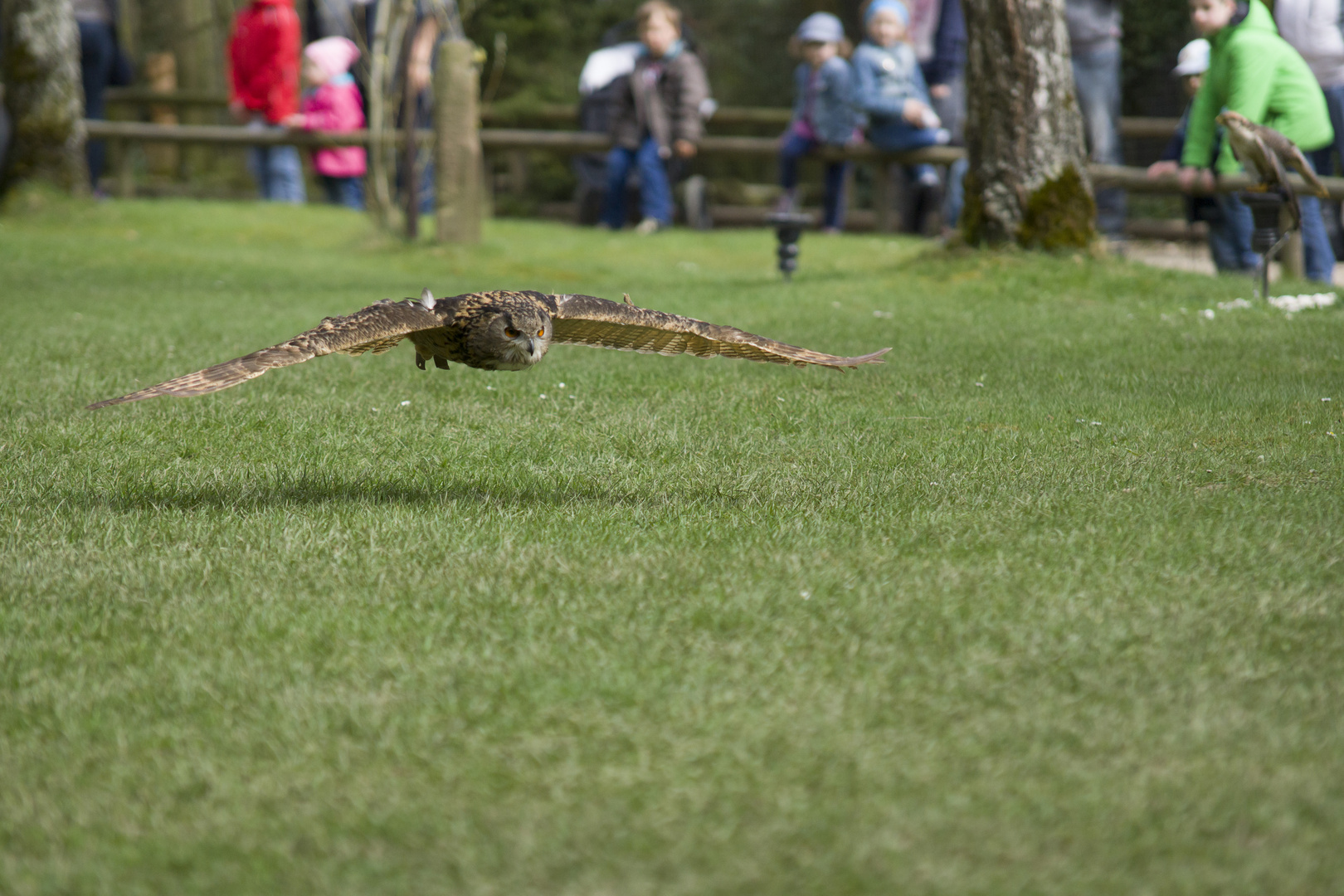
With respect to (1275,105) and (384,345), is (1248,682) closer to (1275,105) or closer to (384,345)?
(384,345)

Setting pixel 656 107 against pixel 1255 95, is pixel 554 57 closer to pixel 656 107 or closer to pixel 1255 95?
pixel 656 107

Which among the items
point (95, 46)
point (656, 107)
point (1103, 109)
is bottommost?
point (1103, 109)

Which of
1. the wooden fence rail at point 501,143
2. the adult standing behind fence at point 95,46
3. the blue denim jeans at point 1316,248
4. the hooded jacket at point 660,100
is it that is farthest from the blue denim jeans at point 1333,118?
the adult standing behind fence at point 95,46

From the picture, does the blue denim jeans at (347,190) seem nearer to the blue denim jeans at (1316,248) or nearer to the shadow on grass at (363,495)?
the blue denim jeans at (1316,248)

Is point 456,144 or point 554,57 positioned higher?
point 554,57

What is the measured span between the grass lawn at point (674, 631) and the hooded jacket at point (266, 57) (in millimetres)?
9749

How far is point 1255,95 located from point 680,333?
7121 mm

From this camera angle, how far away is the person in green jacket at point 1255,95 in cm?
989

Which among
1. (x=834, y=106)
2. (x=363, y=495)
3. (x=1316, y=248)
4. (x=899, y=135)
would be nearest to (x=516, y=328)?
(x=363, y=495)

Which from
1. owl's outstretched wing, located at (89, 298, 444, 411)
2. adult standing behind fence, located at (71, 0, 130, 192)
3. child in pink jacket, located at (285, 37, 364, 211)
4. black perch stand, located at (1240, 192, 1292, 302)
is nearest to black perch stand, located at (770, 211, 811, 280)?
black perch stand, located at (1240, 192, 1292, 302)

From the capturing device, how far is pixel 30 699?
3236mm

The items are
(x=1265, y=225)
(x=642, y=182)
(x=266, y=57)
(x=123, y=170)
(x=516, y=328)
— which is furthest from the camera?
(x=123, y=170)

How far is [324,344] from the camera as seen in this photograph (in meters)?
4.14

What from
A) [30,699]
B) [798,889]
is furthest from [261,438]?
[798,889]
